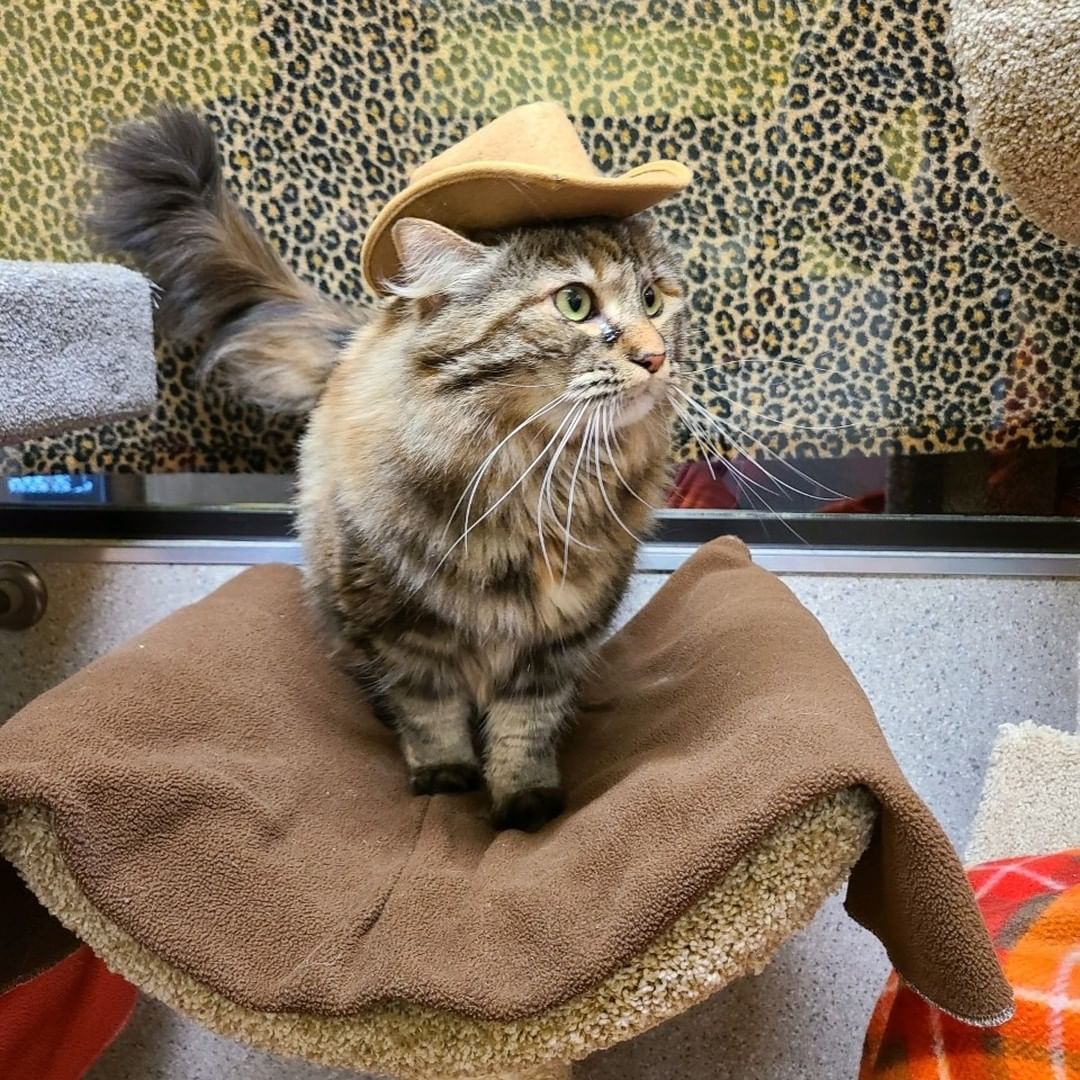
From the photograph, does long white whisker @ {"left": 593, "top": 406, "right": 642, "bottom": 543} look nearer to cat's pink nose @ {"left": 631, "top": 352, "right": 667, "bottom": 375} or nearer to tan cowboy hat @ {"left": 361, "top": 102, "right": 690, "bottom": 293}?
cat's pink nose @ {"left": 631, "top": 352, "right": 667, "bottom": 375}

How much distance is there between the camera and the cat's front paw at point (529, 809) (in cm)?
106

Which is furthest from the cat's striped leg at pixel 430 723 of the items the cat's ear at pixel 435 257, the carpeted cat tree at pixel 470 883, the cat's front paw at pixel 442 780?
the cat's ear at pixel 435 257

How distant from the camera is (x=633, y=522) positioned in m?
1.14

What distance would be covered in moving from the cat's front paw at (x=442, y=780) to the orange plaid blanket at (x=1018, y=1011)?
50 cm

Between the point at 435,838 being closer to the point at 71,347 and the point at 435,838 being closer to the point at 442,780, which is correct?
the point at 442,780

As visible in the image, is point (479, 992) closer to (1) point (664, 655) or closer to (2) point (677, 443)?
(1) point (664, 655)

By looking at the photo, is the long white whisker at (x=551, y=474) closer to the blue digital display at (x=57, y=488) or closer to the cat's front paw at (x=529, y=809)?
the cat's front paw at (x=529, y=809)

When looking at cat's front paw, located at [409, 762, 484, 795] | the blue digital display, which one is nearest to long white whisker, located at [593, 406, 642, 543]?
cat's front paw, located at [409, 762, 484, 795]

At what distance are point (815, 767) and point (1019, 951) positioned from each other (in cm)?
35

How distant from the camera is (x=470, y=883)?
905 millimetres

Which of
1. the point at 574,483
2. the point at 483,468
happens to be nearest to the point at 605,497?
the point at 574,483

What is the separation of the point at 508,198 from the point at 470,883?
0.66m

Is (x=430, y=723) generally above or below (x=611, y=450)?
below

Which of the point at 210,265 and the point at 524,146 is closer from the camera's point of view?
the point at 524,146
